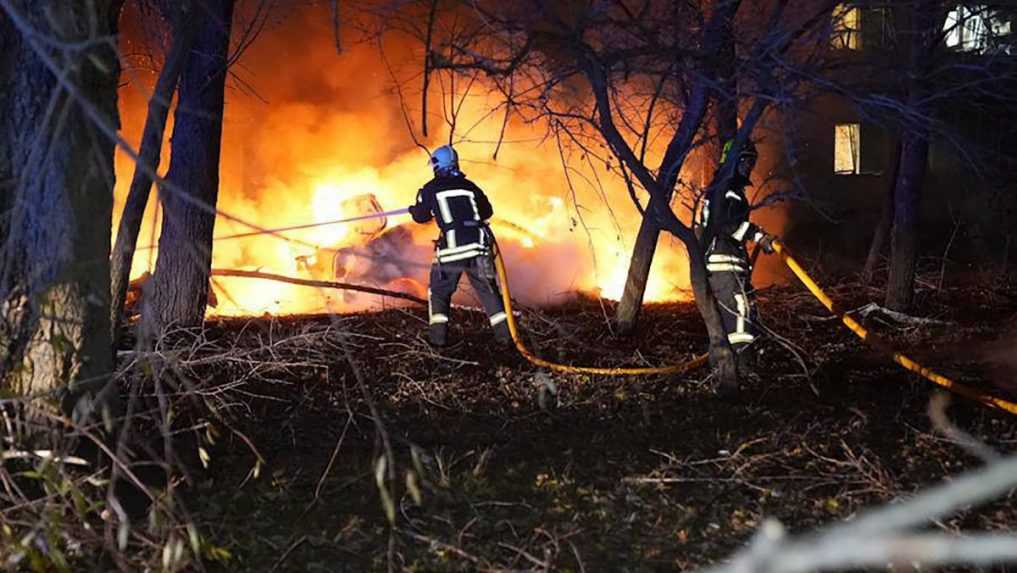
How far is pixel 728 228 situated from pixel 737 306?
582mm

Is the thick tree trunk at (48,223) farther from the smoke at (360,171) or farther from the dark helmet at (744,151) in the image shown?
the smoke at (360,171)

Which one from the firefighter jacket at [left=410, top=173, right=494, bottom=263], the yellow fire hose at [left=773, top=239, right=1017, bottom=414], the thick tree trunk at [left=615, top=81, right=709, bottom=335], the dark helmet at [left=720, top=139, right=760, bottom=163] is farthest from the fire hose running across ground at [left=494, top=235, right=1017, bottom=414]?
the thick tree trunk at [left=615, top=81, right=709, bottom=335]

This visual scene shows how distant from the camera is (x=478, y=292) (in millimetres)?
8422

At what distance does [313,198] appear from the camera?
1329 cm

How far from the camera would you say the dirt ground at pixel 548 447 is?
432 centimetres

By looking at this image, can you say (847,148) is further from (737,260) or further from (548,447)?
(548,447)

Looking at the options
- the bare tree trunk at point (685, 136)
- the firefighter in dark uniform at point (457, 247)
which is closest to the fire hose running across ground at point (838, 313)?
the firefighter in dark uniform at point (457, 247)

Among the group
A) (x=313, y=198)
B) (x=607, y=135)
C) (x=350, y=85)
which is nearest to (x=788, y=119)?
(x=607, y=135)

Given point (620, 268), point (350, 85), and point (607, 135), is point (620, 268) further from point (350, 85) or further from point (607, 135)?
→ point (607, 135)

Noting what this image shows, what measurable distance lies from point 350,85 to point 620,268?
15.8 feet

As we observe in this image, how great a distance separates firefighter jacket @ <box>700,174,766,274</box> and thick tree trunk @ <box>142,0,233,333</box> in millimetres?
4017

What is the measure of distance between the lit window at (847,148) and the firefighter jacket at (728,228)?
849 cm

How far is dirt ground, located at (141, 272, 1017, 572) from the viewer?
432cm

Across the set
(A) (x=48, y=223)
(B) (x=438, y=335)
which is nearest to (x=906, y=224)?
(B) (x=438, y=335)
